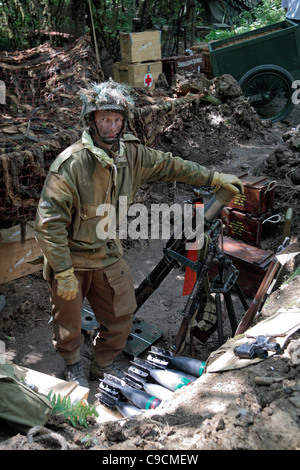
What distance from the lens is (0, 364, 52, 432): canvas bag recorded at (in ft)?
6.68

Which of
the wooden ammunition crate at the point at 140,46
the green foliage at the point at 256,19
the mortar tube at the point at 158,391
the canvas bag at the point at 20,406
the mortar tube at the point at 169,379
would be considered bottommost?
the mortar tube at the point at 158,391

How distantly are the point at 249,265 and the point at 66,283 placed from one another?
2.23 meters

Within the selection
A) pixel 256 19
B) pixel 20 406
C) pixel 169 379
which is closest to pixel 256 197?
pixel 169 379

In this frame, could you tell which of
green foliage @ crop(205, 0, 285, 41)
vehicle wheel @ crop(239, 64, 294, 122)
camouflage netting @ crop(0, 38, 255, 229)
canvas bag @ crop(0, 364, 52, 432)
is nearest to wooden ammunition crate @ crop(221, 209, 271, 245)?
camouflage netting @ crop(0, 38, 255, 229)

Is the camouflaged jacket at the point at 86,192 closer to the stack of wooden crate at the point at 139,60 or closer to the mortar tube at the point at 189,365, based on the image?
the mortar tube at the point at 189,365

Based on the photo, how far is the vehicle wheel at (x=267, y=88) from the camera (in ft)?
27.9

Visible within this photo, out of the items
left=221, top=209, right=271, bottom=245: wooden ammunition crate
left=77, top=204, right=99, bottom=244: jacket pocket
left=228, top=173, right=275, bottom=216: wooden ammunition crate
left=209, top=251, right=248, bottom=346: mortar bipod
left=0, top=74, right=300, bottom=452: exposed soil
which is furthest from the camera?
left=221, top=209, right=271, bottom=245: wooden ammunition crate

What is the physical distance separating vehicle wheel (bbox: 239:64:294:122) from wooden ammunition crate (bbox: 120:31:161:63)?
1823 millimetres

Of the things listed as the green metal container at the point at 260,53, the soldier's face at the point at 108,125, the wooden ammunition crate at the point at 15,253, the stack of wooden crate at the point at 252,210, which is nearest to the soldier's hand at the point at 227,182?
the soldier's face at the point at 108,125

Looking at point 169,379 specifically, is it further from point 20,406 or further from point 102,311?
point 20,406

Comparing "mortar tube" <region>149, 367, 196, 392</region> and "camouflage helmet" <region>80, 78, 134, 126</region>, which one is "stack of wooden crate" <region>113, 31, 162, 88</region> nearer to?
"camouflage helmet" <region>80, 78, 134, 126</region>

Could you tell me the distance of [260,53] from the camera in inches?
341

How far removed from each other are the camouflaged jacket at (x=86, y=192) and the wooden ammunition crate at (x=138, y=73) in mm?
5374
